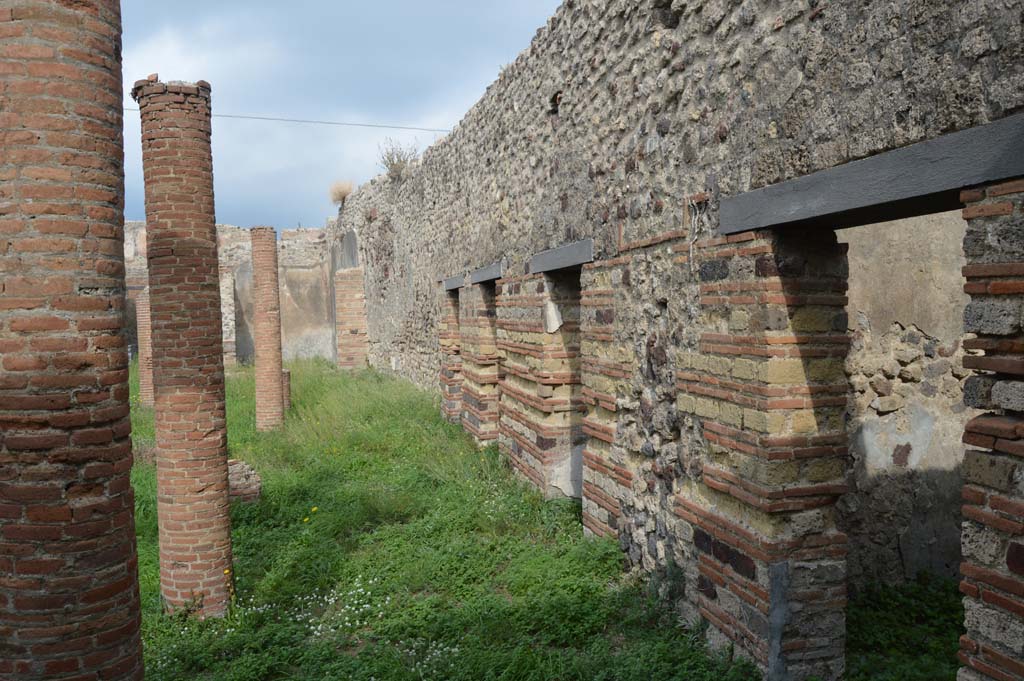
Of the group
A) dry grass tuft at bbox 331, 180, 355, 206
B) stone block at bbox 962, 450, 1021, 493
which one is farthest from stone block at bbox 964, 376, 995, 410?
dry grass tuft at bbox 331, 180, 355, 206

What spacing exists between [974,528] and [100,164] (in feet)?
11.1

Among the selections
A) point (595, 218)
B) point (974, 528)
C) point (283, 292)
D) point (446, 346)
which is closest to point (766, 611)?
point (974, 528)

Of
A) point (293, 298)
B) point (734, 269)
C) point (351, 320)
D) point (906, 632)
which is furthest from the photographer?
point (293, 298)

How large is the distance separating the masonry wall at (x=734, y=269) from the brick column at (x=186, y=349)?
2769 mm

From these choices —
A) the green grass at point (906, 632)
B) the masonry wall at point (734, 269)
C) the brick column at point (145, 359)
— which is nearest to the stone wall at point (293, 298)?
the brick column at point (145, 359)

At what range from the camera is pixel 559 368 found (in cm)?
677

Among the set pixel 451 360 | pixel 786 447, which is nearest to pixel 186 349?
pixel 786 447

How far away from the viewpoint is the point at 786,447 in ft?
11.5

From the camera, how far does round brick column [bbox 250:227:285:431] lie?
1120cm

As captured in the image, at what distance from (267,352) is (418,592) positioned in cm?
703

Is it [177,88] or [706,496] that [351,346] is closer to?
[177,88]

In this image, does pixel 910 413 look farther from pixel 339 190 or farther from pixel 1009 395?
pixel 339 190

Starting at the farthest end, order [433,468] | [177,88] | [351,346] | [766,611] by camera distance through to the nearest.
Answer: [351,346]
[433,468]
[177,88]
[766,611]

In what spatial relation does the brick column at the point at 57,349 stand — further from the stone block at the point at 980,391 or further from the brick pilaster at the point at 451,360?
the brick pilaster at the point at 451,360
